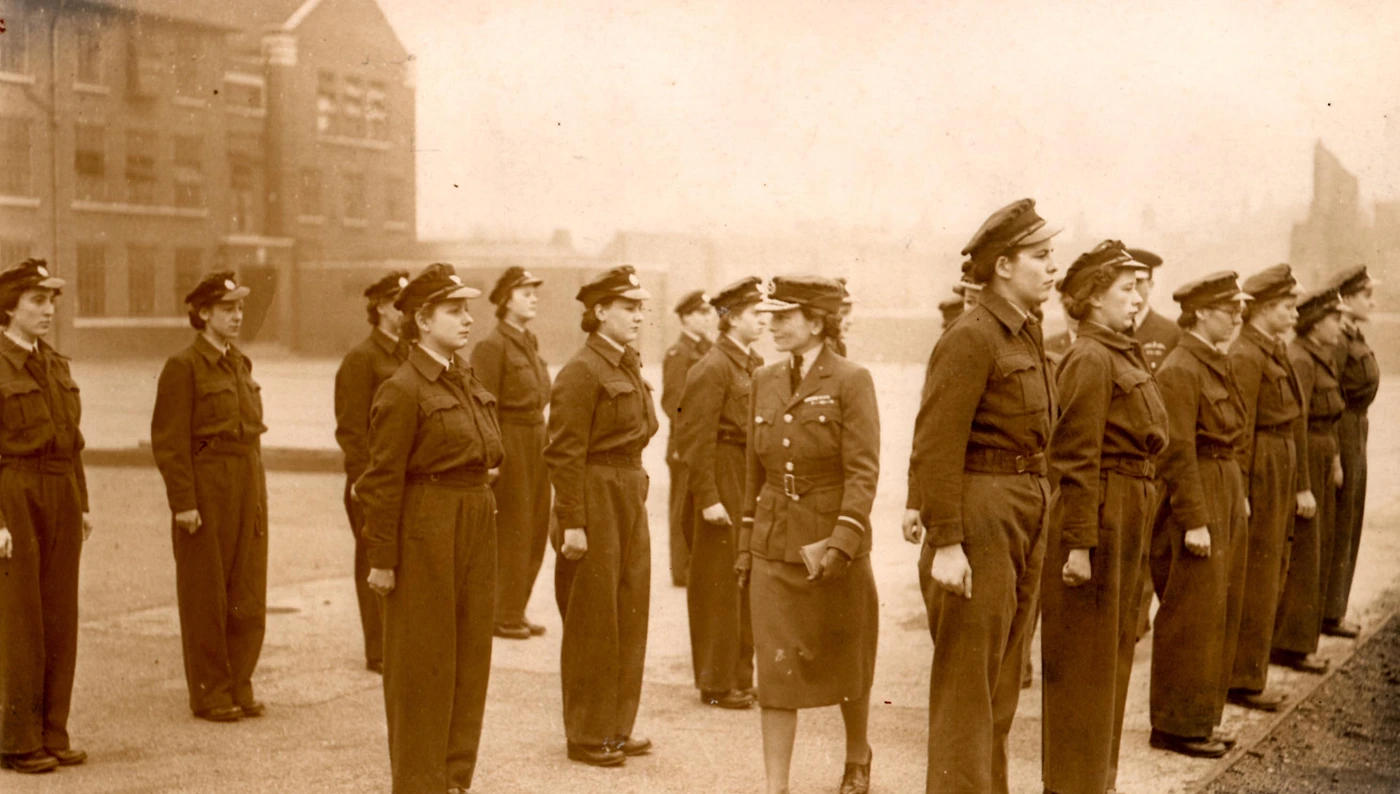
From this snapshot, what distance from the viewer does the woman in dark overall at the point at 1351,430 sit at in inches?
364

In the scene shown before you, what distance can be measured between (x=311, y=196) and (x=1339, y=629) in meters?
29.9

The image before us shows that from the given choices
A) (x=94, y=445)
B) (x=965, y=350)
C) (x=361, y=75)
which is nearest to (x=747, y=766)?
(x=965, y=350)

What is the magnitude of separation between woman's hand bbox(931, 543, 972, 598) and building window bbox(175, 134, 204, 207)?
25.4 metres

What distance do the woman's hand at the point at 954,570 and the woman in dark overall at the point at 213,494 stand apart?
4062 millimetres

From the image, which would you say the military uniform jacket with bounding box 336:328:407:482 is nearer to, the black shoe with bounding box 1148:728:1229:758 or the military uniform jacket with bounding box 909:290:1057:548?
the military uniform jacket with bounding box 909:290:1057:548

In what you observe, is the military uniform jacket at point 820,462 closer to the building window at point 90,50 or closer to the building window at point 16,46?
the building window at point 16,46

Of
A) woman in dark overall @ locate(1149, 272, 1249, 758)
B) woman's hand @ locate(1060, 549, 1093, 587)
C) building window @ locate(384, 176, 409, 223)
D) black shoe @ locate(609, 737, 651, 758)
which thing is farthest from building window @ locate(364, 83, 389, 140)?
woman's hand @ locate(1060, 549, 1093, 587)

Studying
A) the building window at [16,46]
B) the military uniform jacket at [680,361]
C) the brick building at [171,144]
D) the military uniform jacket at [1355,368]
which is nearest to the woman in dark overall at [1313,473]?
the military uniform jacket at [1355,368]

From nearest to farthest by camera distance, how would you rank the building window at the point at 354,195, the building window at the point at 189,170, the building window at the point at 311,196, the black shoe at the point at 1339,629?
the black shoe at the point at 1339,629 → the building window at the point at 189,170 → the building window at the point at 354,195 → the building window at the point at 311,196

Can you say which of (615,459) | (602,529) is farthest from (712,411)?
(602,529)

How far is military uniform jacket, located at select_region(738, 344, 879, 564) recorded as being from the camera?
17.2 ft

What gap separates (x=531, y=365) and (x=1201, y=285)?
13.9 ft

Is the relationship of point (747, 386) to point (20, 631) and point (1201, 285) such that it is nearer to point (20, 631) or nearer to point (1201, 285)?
point (1201, 285)

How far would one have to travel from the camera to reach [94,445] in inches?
816
